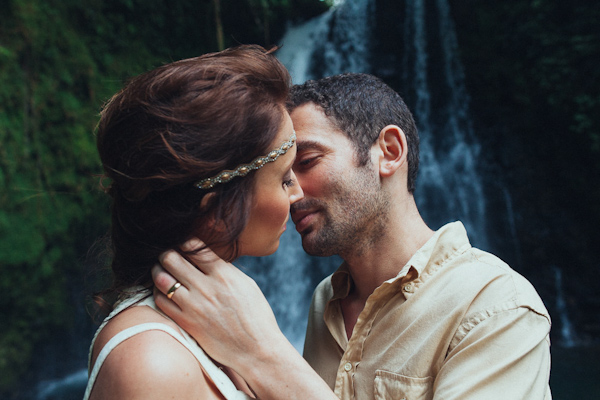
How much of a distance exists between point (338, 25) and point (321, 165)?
7.00m

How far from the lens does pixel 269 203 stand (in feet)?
4.65

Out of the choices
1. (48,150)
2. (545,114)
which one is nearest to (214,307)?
(48,150)

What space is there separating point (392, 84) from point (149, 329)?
25.0 feet

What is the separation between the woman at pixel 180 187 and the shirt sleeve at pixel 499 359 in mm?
610

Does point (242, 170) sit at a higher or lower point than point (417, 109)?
higher

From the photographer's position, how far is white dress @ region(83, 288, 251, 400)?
1142 mm

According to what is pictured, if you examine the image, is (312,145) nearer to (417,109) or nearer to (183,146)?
(183,146)

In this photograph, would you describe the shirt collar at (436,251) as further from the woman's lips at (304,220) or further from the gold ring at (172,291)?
the gold ring at (172,291)

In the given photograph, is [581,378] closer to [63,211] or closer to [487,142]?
[487,142]

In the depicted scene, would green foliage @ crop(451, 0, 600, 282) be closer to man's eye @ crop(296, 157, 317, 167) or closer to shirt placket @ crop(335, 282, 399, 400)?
man's eye @ crop(296, 157, 317, 167)

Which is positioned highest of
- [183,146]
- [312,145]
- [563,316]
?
[183,146]

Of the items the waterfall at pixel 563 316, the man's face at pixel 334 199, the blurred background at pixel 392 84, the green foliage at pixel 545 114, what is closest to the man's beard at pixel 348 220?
the man's face at pixel 334 199

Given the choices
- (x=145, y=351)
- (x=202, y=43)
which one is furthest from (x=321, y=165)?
(x=202, y=43)

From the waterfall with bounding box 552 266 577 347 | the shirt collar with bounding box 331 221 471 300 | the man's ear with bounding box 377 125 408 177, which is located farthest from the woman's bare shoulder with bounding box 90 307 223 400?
the waterfall with bounding box 552 266 577 347
